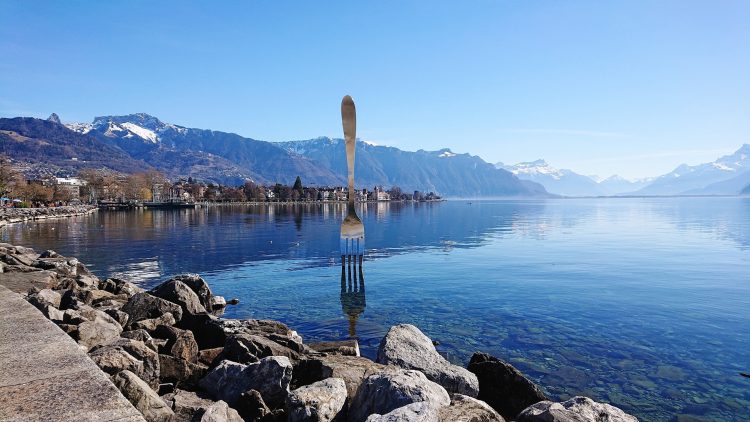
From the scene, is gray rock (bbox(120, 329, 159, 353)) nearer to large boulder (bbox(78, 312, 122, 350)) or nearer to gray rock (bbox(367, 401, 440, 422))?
large boulder (bbox(78, 312, 122, 350))

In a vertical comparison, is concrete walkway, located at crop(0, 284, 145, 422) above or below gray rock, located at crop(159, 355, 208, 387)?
above

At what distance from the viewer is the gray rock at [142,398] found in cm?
752

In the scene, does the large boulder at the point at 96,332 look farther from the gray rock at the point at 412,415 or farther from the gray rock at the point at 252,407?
the gray rock at the point at 412,415

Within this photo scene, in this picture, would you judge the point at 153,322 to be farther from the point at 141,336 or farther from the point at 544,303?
the point at 544,303

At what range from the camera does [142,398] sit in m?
7.67

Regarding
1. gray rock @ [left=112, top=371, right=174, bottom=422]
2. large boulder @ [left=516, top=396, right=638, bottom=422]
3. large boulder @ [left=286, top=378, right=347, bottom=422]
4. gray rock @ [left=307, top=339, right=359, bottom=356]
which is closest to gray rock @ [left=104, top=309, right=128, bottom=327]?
gray rock @ [left=307, top=339, right=359, bottom=356]

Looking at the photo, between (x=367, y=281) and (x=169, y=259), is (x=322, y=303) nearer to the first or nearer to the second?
(x=367, y=281)

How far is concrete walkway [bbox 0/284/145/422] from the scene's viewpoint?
5.80 meters

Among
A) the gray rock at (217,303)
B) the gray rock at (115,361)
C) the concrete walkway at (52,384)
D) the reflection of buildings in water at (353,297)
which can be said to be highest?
the concrete walkway at (52,384)

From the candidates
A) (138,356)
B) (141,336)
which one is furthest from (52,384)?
(141,336)

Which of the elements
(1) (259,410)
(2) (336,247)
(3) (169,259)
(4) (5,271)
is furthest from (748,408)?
(2) (336,247)

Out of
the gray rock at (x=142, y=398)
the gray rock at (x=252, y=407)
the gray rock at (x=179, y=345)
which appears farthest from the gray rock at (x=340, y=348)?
the gray rock at (x=142, y=398)

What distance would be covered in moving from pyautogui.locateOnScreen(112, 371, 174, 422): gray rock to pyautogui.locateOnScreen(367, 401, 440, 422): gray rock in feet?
11.3

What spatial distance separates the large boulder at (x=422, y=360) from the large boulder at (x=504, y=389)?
28.9 inches
